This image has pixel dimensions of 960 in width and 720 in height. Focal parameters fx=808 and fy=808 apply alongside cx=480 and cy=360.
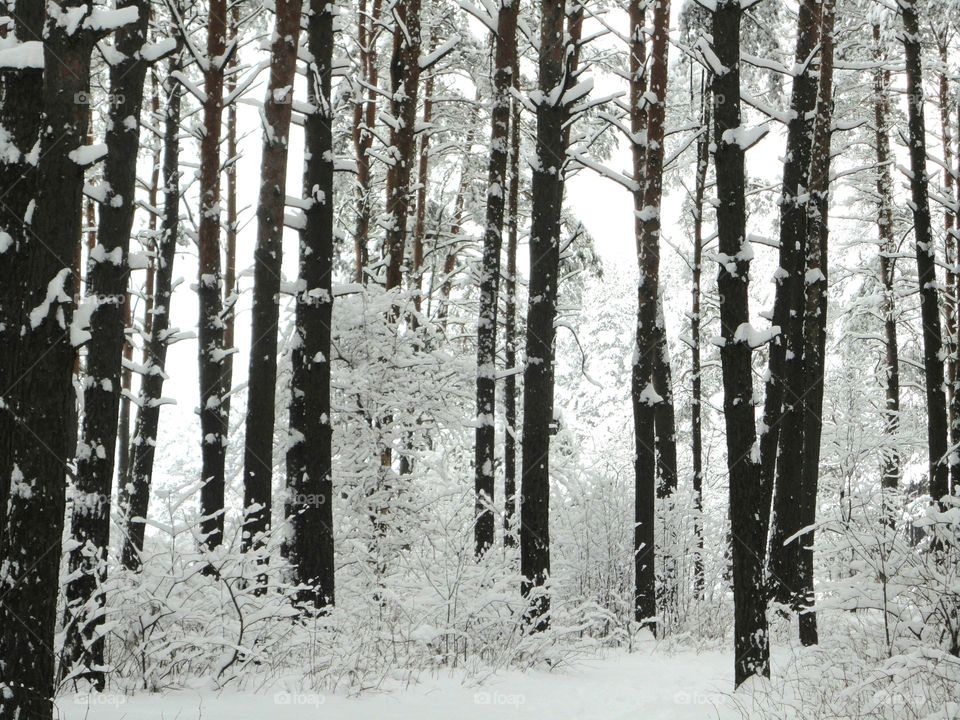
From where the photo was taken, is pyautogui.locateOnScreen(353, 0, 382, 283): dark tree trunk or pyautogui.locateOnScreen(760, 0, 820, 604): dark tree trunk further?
pyautogui.locateOnScreen(353, 0, 382, 283): dark tree trunk

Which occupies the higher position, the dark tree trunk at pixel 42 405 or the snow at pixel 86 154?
the snow at pixel 86 154

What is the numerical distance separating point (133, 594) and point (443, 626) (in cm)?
269

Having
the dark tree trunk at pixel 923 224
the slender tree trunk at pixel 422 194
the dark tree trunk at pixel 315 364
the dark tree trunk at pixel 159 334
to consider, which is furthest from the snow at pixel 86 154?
the dark tree trunk at pixel 923 224

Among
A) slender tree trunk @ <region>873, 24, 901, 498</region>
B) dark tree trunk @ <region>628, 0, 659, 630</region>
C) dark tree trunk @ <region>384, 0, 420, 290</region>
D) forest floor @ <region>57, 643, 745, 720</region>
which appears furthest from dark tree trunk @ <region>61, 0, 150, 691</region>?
slender tree trunk @ <region>873, 24, 901, 498</region>

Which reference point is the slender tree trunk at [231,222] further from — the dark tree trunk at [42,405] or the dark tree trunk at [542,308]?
the dark tree trunk at [42,405]

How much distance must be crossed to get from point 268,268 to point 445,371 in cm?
377

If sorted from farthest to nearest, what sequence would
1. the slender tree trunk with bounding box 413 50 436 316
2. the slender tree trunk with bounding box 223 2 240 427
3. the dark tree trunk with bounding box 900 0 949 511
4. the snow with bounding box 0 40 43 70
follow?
the slender tree trunk with bounding box 413 50 436 316 < the slender tree trunk with bounding box 223 2 240 427 < the dark tree trunk with bounding box 900 0 949 511 < the snow with bounding box 0 40 43 70

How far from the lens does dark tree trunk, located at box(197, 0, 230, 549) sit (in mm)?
10742

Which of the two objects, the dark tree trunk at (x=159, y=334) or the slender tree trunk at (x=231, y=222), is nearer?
the dark tree trunk at (x=159, y=334)

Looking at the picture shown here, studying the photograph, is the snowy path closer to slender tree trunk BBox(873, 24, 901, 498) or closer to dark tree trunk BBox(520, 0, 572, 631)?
dark tree trunk BBox(520, 0, 572, 631)

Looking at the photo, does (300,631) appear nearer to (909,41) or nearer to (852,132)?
(909,41)

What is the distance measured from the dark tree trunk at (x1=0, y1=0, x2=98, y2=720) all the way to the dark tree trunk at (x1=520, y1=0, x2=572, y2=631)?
16.6 ft

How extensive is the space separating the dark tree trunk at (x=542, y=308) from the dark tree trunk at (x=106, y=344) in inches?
161

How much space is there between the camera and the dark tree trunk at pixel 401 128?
40.8 feet
